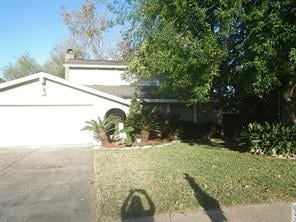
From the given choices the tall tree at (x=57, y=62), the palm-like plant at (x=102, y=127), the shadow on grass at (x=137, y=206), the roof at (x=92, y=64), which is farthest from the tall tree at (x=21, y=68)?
the shadow on grass at (x=137, y=206)

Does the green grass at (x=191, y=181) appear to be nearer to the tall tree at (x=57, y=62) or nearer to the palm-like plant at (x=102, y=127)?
the palm-like plant at (x=102, y=127)

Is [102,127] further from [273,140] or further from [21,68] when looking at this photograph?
[21,68]

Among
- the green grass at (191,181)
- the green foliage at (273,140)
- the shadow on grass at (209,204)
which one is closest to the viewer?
the shadow on grass at (209,204)

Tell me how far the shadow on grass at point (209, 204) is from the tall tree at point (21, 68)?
4919 cm

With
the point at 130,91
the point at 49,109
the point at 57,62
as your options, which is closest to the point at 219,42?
the point at 49,109

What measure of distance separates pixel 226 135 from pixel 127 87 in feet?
23.0

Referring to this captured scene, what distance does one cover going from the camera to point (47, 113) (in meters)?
20.7

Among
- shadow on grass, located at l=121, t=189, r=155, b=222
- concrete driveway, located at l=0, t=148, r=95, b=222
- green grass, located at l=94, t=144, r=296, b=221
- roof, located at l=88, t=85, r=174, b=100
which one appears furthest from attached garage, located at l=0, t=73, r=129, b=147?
shadow on grass, located at l=121, t=189, r=155, b=222

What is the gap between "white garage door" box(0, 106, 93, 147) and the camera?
2023 centimetres

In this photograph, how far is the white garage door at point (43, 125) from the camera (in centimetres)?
2023

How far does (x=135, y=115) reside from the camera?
19.9 meters

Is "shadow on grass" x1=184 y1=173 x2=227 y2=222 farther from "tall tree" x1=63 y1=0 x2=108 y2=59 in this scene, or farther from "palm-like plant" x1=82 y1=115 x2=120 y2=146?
"tall tree" x1=63 y1=0 x2=108 y2=59

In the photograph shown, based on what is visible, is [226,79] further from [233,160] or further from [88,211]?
[88,211]

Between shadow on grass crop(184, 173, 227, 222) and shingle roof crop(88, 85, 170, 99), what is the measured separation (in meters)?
14.0
